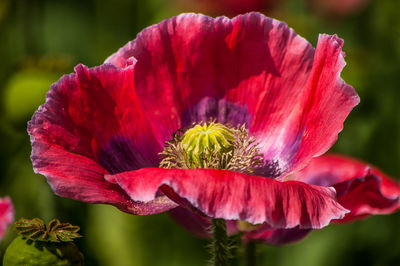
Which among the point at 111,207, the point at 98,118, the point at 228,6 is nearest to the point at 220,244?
the point at 98,118

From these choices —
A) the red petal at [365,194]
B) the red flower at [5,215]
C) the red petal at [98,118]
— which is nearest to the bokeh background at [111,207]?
the red flower at [5,215]

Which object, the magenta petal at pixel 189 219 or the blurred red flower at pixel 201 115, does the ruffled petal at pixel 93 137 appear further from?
the magenta petal at pixel 189 219

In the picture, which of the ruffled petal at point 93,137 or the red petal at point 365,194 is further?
the red petal at point 365,194

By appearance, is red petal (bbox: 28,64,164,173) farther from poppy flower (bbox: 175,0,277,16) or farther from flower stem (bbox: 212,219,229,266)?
poppy flower (bbox: 175,0,277,16)

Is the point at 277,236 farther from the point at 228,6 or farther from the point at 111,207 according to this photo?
the point at 228,6

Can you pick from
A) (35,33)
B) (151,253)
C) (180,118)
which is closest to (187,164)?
(180,118)

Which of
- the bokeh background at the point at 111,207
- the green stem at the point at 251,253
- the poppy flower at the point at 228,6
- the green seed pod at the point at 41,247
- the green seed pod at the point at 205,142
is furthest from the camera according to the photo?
the poppy flower at the point at 228,6

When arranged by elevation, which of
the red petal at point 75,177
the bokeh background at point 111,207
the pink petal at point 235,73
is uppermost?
the pink petal at point 235,73
